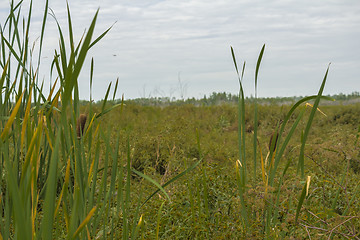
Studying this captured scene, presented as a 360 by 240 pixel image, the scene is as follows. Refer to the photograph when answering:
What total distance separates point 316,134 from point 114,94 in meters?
8.00

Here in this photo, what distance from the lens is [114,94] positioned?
1.35 meters

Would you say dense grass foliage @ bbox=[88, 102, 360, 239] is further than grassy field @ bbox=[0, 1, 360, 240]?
Yes

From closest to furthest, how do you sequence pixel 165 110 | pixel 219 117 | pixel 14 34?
pixel 14 34 → pixel 219 117 → pixel 165 110

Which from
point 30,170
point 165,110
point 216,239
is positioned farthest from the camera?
point 165,110

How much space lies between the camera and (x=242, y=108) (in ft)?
5.79

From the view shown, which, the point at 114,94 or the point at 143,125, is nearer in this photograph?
the point at 114,94

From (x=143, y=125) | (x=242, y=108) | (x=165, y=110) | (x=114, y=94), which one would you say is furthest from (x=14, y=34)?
(x=165, y=110)

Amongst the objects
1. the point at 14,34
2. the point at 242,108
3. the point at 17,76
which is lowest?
the point at 242,108

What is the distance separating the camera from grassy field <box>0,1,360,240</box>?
3.48 feet

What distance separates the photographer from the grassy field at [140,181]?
106 cm

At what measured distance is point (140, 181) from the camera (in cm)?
297

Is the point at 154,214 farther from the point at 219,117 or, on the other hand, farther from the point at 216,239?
the point at 219,117

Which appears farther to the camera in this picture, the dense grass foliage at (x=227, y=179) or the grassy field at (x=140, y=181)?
the dense grass foliage at (x=227, y=179)

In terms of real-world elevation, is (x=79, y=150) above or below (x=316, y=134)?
above
